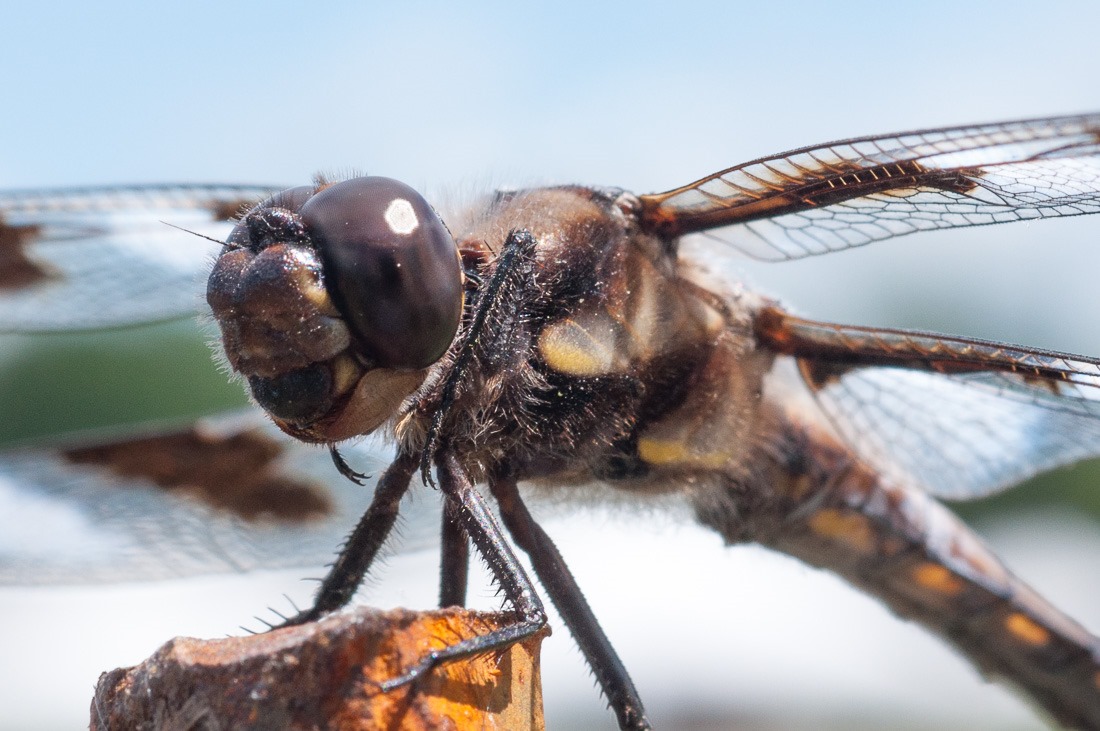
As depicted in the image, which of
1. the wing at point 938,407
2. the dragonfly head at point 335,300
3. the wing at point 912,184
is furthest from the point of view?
the wing at point 938,407

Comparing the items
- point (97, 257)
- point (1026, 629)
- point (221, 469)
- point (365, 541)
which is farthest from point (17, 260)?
point (1026, 629)

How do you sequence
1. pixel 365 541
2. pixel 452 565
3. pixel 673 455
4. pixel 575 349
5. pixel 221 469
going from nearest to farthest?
1. pixel 365 541
2. pixel 575 349
3. pixel 452 565
4. pixel 673 455
5. pixel 221 469

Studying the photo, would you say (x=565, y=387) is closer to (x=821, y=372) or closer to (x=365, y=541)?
(x=365, y=541)

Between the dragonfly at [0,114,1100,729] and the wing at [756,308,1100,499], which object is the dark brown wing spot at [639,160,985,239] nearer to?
the dragonfly at [0,114,1100,729]

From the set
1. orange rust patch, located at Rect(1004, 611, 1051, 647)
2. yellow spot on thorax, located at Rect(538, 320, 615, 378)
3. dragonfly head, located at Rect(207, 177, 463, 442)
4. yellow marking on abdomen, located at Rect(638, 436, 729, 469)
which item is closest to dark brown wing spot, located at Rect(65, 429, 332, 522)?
yellow marking on abdomen, located at Rect(638, 436, 729, 469)

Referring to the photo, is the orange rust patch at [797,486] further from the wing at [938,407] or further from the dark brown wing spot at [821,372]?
the dark brown wing spot at [821,372]

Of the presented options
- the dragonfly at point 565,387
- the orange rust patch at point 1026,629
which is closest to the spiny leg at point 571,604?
the dragonfly at point 565,387
